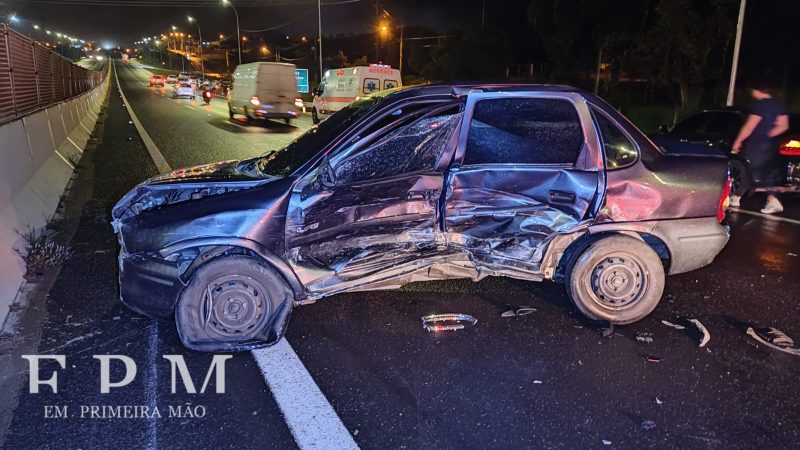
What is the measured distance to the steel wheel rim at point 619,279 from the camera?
443 centimetres

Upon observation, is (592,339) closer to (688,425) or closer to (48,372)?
(688,425)

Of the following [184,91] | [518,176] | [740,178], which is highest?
[184,91]

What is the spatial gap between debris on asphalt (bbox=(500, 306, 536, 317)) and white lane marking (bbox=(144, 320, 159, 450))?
2606 millimetres

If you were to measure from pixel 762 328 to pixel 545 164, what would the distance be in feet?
6.89

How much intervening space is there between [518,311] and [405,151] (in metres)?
1.63

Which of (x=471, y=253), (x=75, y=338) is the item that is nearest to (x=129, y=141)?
(x=75, y=338)

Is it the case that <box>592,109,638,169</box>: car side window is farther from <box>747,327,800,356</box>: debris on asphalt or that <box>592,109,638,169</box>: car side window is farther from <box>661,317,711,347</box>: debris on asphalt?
<box>747,327,800,356</box>: debris on asphalt

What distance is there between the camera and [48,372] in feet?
12.1

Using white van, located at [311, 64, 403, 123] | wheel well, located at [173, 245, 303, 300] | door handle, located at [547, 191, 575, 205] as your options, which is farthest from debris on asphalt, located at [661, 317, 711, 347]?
white van, located at [311, 64, 403, 123]

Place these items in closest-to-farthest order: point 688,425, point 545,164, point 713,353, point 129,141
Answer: point 688,425 < point 713,353 < point 545,164 < point 129,141

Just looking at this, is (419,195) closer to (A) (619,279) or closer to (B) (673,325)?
(A) (619,279)

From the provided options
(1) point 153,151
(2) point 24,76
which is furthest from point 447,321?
(1) point 153,151

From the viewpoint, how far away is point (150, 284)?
3963 millimetres

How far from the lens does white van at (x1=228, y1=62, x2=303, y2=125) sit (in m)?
22.9
